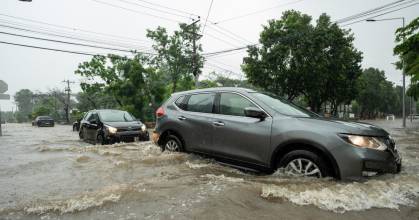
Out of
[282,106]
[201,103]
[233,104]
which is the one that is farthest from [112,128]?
[282,106]

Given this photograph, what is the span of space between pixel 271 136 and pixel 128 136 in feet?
24.7

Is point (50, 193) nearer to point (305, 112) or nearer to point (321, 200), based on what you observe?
point (321, 200)

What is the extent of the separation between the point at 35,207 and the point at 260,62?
1067 inches

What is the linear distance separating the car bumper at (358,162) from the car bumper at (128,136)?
835 centimetres

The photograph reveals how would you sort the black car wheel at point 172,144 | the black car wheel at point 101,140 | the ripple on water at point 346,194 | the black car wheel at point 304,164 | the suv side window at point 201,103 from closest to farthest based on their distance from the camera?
the ripple on water at point 346,194, the black car wheel at point 304,164, the suv side window at point 201,103, the black car wheel at point 172,144, the black car wheel at point 101,140

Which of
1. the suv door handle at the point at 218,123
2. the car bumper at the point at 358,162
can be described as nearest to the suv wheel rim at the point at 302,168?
the car bumper at the point at 358,162

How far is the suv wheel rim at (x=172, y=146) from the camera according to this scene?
6768 mm

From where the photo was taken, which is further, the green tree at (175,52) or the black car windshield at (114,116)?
the green tree at (175,52)

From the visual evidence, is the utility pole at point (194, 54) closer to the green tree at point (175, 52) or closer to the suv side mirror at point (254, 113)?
the green tree at point (175, 52)

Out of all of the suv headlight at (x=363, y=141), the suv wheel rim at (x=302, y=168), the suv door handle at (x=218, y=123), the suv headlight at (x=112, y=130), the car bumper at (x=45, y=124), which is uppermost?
the suv door handle at (x=218, y=123)

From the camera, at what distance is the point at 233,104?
19.4ft

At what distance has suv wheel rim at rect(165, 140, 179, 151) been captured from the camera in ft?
22.2

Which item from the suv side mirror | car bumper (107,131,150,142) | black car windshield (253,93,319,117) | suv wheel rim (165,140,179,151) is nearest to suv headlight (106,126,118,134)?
car bumper (107,131,150,142)

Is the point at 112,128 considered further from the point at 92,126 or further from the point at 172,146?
the point at 172,146
